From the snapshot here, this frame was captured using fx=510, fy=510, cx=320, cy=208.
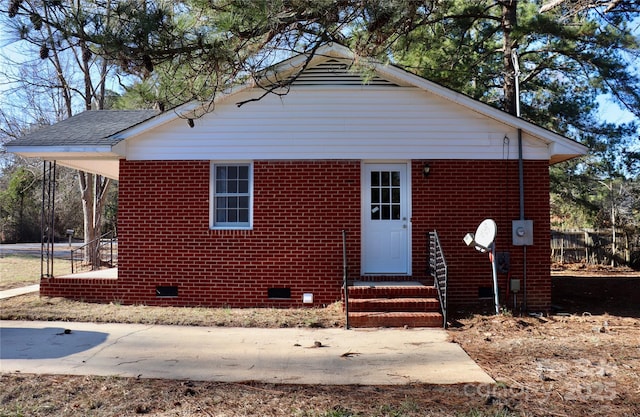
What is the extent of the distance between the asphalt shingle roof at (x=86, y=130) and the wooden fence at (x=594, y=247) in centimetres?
1630

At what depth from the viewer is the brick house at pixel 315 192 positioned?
9.62 m

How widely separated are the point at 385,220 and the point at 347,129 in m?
1.89

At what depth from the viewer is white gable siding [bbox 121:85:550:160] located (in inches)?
380

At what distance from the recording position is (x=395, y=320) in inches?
322

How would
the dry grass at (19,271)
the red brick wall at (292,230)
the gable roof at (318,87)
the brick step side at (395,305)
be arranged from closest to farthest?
the brick step side at (395,305) → the gable roof at (318,87) → the red brick wall at (292,230) → the dry grass at (19,271)

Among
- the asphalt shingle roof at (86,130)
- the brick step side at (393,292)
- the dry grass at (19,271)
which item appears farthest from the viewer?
the dry grass at (19,271)

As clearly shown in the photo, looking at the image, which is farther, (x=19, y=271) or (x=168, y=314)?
(x=19, y=271)

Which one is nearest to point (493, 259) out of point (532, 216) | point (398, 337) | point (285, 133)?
point (532, 216)

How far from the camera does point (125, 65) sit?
6070 mm

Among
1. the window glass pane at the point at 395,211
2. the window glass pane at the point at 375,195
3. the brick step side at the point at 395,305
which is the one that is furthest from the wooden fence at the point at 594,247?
the brick step side at the point at 395,305

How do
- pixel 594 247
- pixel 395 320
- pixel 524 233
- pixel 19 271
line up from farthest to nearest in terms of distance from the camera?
1. pixel 594 247
2. pixel 19 271
3. pixel 524 233
4. pixel 395 320

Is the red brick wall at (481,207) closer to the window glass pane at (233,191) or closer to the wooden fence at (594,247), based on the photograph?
the window glass pane at (233,191)

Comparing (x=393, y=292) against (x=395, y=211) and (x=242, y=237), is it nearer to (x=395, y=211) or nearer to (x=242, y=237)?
(x=395, y=211)

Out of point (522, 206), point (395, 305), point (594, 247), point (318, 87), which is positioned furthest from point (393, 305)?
point (594, 247)
